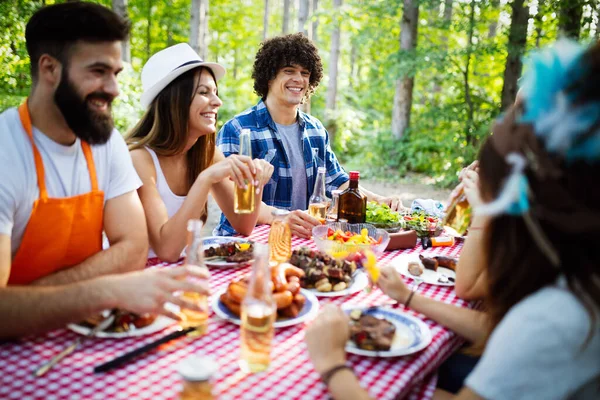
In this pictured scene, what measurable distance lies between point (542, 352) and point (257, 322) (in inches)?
30.2

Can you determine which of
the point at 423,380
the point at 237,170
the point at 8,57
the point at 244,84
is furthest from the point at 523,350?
the point at 244,84

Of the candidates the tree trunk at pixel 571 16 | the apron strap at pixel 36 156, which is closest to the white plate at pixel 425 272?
the apron strap at pixel 36 156

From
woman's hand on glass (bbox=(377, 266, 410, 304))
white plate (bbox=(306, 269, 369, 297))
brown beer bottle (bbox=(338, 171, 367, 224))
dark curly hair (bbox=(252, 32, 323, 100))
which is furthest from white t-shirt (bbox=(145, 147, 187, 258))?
dark curly hair (bbox=(252, 32, 323, 100))

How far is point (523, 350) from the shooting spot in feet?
3.74

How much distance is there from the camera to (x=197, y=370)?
118 cm

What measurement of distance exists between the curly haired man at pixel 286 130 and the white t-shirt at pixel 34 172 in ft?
5.46

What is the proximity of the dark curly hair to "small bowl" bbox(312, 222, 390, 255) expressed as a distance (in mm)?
1971

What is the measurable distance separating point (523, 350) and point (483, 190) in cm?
45

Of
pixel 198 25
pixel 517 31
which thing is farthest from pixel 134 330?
pixel 198 25

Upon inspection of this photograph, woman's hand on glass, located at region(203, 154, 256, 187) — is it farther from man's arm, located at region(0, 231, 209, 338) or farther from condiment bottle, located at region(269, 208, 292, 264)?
man's arm, located at region(0, 231, 209, 338)

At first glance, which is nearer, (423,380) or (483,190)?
(483,190)

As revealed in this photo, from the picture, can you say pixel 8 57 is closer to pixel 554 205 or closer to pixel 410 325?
pixel 410 325

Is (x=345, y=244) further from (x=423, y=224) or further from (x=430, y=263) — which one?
(x=423, y=224)

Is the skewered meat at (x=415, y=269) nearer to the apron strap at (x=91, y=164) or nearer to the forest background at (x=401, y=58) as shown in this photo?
the apron strap at (x=91, y=164)
